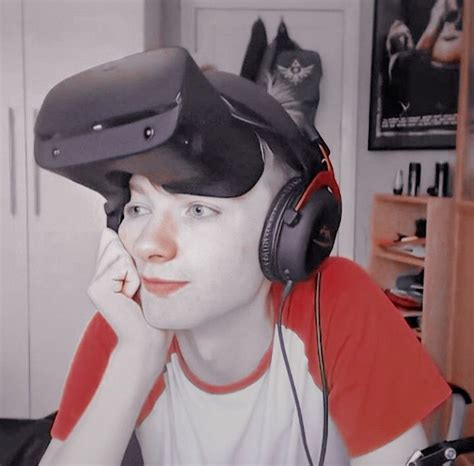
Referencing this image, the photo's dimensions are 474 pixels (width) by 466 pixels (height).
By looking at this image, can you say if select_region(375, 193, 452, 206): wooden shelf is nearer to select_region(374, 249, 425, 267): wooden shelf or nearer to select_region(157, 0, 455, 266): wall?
select_region(157, 0, 455, 266): wall

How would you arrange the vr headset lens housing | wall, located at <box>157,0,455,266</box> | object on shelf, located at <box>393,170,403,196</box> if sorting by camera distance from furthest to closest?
1. object on shelf, located at <box>393,170,403,196</box>
2. wall, located at <box>157,0,455,266</box>
3. the vr headset lens housing

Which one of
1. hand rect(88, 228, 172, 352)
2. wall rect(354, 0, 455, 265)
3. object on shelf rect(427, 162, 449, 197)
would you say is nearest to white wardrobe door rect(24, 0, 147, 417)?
wall rect(354, 0, 455, 265)

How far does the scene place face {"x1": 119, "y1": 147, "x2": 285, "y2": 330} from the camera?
0.42 metres

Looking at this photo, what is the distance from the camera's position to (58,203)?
1277 mm

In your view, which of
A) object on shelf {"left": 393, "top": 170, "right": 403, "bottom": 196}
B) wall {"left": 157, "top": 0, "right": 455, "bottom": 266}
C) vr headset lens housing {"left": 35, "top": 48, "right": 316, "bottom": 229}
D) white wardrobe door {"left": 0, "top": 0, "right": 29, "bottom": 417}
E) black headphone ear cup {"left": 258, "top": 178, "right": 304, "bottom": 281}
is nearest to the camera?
vr headset lens housing {"left": 35, "top": 48, "right": 316, "bottom": 229}

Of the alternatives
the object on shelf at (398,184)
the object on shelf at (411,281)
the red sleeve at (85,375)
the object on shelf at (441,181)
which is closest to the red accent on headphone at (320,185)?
the red sleeve at (85,375)

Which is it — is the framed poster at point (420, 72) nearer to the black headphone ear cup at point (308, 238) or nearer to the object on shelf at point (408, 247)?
the object on shelf at point (408, 247)

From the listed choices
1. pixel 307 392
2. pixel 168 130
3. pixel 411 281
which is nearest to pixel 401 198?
pixel 411 281

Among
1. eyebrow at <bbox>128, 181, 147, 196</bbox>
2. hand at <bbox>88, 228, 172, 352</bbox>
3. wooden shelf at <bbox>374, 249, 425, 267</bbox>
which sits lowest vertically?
wooden shelf at <bbox>374, 249, 425, 267</bbox>

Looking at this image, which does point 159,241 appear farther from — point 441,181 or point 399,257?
point 441,181

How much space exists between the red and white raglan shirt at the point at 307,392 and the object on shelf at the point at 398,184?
2.85ft

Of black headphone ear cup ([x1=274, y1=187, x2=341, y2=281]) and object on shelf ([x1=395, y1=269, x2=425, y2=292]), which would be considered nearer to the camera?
black headphone ear cup ([x1=274, y1=187, x2=341, y2=281])


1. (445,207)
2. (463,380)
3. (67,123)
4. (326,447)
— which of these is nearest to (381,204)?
(445,207)

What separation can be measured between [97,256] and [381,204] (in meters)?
0.99
